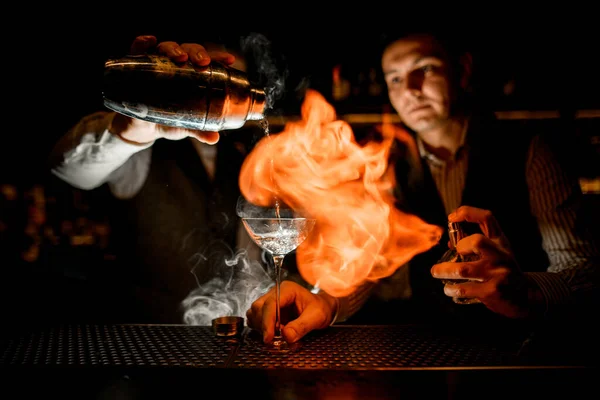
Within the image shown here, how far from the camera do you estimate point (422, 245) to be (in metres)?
2.60

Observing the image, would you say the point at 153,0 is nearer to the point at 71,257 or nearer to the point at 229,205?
the point at 229,205

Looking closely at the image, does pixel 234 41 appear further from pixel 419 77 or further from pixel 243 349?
pixel 243 349

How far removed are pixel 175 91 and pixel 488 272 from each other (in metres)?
1.18

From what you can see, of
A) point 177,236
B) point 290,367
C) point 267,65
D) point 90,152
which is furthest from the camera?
point 177,236

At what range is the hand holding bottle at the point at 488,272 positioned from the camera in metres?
1.33

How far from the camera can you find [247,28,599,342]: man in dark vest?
7.23ft

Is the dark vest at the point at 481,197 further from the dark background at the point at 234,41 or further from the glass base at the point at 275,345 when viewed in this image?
the glass base at the point at 275,345

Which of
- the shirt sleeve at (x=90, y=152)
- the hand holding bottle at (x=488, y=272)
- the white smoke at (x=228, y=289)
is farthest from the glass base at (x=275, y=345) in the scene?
the white smoke at (x=228, y=289)

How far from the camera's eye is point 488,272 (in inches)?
54.6

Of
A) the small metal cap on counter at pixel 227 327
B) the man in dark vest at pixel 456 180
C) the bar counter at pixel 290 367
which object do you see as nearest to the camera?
the bar counter at pixel 290 367

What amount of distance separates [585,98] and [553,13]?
614 mm

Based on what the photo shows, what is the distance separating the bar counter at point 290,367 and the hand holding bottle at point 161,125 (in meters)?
0.82

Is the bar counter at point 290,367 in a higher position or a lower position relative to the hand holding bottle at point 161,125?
lower

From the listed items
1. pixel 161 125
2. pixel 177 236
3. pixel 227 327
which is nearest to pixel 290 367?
pixel 227 327
